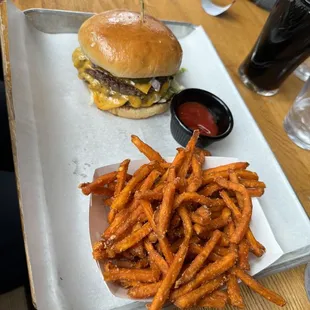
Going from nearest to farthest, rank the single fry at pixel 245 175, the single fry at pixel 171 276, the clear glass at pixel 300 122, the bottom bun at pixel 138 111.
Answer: the single fry at pixel 171 276 → the single fry at pixel 245 175 → the bottom bun at pixel 138 111 → the clear glass at pixel 300 122

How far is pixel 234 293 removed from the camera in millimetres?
1060

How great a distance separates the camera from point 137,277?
1.05 m

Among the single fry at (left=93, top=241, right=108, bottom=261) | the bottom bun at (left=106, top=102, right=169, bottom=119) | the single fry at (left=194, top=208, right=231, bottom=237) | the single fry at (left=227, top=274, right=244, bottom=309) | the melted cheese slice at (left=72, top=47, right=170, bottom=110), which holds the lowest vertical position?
the bottom bun at (left=106, top=102, right=169, bottom=119)

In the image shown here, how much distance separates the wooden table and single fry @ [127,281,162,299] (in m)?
0.42

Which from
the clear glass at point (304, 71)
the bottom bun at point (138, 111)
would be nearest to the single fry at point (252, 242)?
the bottom bun at point (138, 111)

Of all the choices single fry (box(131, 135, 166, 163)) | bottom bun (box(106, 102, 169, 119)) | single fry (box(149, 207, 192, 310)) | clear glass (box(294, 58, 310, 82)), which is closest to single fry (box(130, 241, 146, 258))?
single fry (box(149, 207, 192, 310))

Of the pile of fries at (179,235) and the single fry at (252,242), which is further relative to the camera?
the single fry at (252,242)

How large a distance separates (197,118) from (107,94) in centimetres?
43

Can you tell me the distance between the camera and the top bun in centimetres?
160

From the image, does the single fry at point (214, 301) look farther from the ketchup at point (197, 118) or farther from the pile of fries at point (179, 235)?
the ketchup at point (197, 118)

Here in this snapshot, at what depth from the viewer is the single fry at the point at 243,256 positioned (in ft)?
3.64

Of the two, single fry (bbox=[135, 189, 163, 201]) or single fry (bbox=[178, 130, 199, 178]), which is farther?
single fry (bbox=[178, 130, 199, 178])

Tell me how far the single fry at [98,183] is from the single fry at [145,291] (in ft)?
1.10

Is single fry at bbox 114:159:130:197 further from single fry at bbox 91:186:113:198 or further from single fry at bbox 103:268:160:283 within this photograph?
single fry at bbox 103:268:160:283
